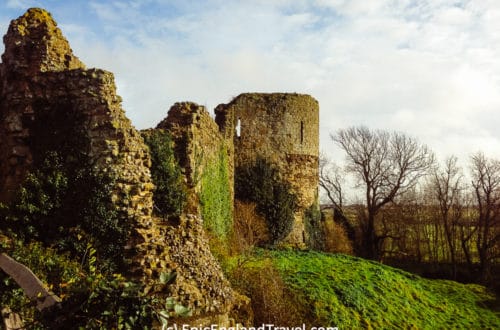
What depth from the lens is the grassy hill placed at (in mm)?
14281

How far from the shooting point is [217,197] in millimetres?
17359

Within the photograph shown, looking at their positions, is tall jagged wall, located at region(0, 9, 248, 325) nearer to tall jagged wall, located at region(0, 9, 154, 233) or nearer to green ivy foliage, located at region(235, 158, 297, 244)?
tall jagged wall, located at region(0, 9, 154, 233)

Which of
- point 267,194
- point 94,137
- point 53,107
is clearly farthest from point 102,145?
point 267,194

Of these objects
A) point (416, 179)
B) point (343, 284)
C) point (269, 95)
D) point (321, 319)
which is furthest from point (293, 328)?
point (416, 179)

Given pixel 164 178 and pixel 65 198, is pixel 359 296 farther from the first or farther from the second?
pixel 65 198

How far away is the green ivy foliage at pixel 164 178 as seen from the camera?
38.8 ft

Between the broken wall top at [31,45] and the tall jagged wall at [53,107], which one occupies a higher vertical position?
the broken wall top at [31,45]

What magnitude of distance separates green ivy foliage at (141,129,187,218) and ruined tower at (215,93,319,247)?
1130 cm

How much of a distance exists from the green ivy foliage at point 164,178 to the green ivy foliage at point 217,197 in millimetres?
2678

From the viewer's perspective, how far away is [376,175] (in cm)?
3691

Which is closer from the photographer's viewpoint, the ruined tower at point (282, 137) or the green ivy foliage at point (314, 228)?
the ruined tower at point (282, 137)

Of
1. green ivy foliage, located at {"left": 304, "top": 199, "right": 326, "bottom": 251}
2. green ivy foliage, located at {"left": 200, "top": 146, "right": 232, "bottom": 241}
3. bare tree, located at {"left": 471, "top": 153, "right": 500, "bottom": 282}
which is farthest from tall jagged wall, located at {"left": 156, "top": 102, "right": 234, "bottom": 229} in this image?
bare tree, located at {"left": 471, "top": 153, "right": 500, "bottom": 282}

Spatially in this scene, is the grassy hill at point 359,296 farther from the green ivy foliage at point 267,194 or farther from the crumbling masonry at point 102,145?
the crumbling masonry at point 102,145

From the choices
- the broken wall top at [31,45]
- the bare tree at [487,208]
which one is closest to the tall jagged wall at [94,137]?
the broken wall top at [31,45]
